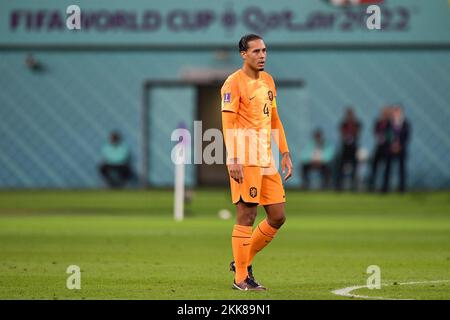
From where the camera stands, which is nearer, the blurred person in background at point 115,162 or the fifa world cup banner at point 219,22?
the fifa world cup banner at point 219,22

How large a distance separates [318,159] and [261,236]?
2450 cm

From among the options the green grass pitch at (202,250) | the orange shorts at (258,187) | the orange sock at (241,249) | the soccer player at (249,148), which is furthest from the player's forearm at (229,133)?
the green grass pitch at (202,250)

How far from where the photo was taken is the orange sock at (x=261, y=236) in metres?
11.1

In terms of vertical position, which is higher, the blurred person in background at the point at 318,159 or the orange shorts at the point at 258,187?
the blurred person in background at the point at 318,159

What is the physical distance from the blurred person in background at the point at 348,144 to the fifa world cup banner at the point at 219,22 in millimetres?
3691

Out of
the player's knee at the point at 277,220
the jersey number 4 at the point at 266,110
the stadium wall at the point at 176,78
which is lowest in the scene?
the player's knee at the point at 277,220

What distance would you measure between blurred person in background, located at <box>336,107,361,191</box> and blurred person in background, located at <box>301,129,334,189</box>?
1.13 m

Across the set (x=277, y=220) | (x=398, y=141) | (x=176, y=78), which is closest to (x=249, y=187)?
(x=277, y=220)

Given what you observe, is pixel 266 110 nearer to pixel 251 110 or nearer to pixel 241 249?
pixel 251 110

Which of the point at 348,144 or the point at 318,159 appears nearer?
the point at 348,144

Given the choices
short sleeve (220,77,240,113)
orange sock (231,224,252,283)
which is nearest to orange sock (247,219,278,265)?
orange sock (231,224,252,283)

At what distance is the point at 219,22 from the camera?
36.5 metres

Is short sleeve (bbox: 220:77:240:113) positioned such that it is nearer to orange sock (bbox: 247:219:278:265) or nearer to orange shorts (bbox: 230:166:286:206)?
orange shorts (bbox: 230:166:286:206)

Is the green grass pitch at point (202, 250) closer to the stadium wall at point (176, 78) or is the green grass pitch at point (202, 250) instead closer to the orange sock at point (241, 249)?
the orange sock at point (241, 249)
